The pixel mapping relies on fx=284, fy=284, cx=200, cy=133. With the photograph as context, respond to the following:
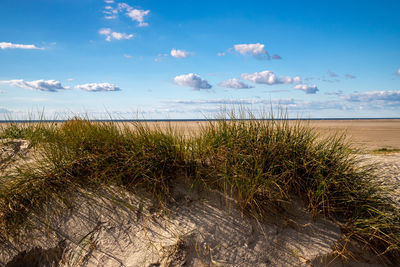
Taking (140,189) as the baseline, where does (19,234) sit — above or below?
below

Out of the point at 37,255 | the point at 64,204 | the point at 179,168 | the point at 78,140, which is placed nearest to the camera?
the point at 37,255

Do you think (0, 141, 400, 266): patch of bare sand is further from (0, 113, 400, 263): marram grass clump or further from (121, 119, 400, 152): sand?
(121, 119, 400, 152): sand

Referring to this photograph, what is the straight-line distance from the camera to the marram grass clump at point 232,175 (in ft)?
10.0

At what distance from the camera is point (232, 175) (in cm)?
319

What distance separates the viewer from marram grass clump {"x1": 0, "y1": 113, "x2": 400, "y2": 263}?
3061mm

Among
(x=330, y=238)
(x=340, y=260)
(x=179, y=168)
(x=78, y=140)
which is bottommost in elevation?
(x=340, y=260)

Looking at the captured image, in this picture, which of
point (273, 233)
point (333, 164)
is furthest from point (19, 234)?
point (333, 164)

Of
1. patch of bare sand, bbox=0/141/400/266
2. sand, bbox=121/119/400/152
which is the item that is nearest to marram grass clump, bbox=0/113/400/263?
patch of bare sand, bbox=0/141/400/266

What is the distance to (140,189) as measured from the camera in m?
3.24

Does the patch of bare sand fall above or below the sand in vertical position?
below

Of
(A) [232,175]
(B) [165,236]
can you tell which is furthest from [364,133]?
(B) [165,236]

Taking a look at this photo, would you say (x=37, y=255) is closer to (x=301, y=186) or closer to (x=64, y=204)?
(x=64, y=204)

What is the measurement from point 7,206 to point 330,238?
3456 mm

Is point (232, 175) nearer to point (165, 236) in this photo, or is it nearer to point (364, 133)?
point (165, 236)
